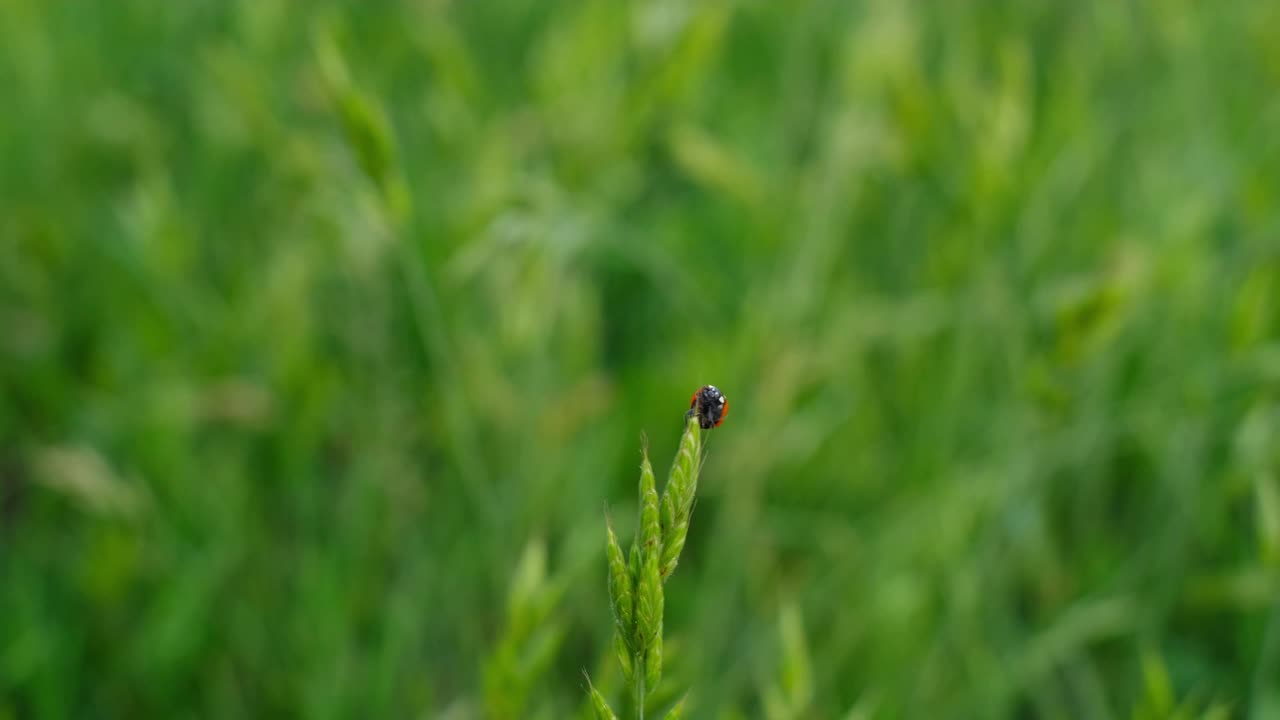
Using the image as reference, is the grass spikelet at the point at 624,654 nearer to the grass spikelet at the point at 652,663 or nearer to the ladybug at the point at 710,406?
the grass spikelet at the point at 652,663

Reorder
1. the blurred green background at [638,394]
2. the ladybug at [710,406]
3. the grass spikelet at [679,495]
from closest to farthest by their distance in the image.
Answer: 1. the grass spikelet at [679,495]
2. the ladybug at [710,406]
3. the blurred green background at [638,394]

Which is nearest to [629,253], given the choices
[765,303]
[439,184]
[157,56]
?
[765,303]

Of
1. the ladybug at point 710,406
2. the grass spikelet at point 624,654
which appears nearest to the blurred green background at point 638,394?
the ladybug at point 710,406

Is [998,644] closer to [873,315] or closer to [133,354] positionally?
[873,315]

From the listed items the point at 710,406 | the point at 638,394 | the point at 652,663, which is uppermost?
the point at 638,394

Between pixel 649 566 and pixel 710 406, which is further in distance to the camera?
pixel 710 406

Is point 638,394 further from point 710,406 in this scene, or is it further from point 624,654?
point 624,654

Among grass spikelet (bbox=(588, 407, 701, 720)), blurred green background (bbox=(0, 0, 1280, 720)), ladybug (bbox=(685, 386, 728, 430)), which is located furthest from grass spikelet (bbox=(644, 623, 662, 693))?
blurred green background (bbox=(0, 0, 1280, 720))

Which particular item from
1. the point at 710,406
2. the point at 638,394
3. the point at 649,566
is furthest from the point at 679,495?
the point at 638,394
